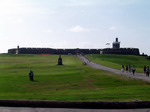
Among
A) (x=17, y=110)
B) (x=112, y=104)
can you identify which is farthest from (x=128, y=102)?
(x=17, y=110)

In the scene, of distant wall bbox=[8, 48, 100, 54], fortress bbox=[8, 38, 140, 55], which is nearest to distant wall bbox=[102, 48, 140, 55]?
fortress bbox=[8, 38, 140, 55]

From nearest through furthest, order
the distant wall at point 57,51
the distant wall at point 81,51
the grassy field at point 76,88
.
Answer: the grassy field at point 76,88 → the distant wall at point 81,51 → the distant wall at point 57,51

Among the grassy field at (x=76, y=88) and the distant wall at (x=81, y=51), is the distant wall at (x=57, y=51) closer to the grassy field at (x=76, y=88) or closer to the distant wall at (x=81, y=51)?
the distant wall at (x=81, y=51)

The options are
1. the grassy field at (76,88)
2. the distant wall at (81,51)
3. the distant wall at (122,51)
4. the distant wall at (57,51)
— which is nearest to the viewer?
the grassy field at (76,88)

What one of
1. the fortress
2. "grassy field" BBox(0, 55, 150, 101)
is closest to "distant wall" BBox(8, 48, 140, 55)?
the fortress

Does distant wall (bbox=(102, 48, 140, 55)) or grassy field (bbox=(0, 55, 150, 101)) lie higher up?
distant wall (bbox=(102, 48, 140, 55))

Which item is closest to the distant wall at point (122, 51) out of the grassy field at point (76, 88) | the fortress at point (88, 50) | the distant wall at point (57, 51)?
the fortress at point (88, 50)

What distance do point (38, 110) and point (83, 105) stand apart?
1.53 meters

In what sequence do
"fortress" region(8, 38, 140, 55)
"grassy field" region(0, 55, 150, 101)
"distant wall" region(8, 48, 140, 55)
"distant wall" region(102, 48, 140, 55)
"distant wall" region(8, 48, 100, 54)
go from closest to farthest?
"grassy field" region(0, 55, 150, 101)
"distant wall" region(102, 48, 140, 55)
"distant wall" region(8, 48, 140, 55)
"fortress" region(8, 38, 140, 55)
"distant wall" region(8, 48, 100, 54)

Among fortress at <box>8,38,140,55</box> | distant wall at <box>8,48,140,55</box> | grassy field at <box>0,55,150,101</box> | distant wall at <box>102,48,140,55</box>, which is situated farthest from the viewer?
fortress at <box>8,38,140,55</box>

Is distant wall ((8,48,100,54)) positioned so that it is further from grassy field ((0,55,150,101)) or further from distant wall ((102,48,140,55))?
grassy field ((0,55,150,101))

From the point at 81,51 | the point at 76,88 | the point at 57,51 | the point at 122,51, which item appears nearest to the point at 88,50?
the point at 81,51

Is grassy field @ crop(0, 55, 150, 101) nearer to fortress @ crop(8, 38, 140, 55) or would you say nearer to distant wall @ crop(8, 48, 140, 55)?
distant wall @ crop(8, 48, 140, 55)

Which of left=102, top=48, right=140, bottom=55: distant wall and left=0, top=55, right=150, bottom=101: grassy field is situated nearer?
left=0, top=55, right=150, bottom=101: grassy field
